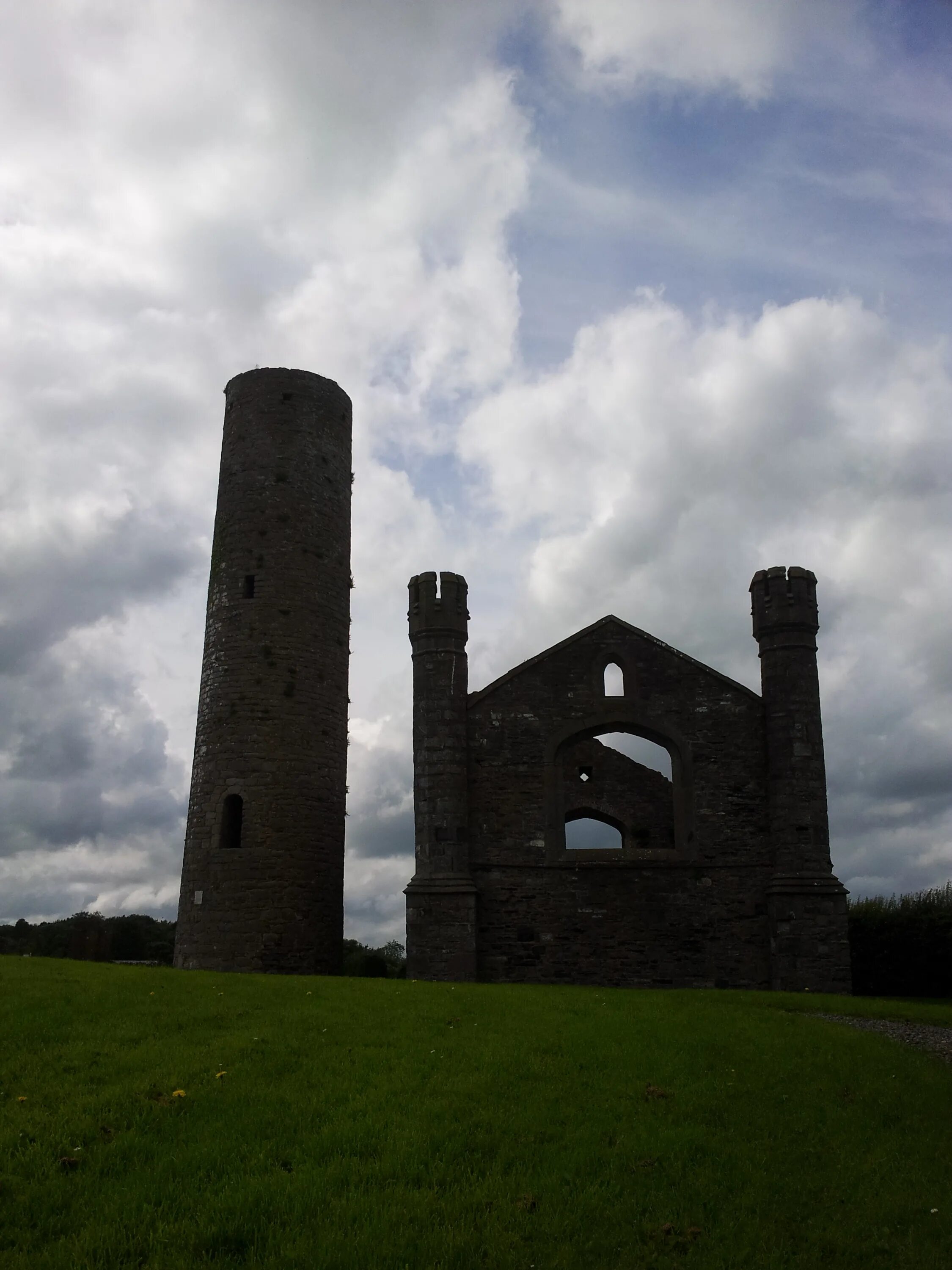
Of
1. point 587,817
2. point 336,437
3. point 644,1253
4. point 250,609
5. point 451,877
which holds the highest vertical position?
point 336,437

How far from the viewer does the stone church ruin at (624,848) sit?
1873cm

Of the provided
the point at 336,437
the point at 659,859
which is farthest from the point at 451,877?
the point at 336,437

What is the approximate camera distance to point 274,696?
2200 centimetres

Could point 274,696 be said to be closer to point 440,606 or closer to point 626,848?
point 440,606

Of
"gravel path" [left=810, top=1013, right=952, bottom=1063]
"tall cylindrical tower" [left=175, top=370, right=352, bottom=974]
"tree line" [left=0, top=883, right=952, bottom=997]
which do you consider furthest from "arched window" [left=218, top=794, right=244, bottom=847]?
"gravel path" [left=810, top=1013, right=952, bottom=1063]

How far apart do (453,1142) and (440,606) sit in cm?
1432

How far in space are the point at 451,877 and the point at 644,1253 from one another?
44.1 ft

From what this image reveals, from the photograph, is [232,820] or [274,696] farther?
[274,696]

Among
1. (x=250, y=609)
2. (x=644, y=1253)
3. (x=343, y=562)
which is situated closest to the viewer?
(x=644, y=1253)

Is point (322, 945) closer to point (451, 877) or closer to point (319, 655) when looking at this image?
point (451, 877)

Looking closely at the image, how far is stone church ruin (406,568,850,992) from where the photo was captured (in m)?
18.7

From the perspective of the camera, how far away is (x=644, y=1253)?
5.63m

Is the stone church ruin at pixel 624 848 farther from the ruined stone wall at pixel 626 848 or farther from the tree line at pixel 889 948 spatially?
the tree line at pixel 889 948

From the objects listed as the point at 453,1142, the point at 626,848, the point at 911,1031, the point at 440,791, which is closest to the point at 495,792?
the point at 440,791
